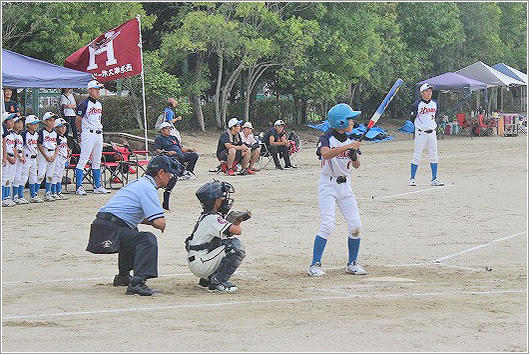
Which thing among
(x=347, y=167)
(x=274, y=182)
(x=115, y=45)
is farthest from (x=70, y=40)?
(x=347, y=167)

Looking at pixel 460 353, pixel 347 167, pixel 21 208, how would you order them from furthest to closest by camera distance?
pixel 21 208
pixel 347 167
pixel 460 353

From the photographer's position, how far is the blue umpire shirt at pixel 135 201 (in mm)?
9883

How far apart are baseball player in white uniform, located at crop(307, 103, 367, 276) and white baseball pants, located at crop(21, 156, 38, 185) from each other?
8315 millimetres

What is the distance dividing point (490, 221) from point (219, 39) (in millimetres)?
20284

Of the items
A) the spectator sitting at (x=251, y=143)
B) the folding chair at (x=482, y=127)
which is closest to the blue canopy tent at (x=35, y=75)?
the spectator sitting at (x=251, y=143)

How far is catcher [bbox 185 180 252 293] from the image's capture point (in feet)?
33.2

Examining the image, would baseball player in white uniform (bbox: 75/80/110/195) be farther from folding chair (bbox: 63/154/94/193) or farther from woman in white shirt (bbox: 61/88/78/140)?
woman in white shirt (bbox: 61/88/78/140)

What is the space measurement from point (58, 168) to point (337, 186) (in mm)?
9036

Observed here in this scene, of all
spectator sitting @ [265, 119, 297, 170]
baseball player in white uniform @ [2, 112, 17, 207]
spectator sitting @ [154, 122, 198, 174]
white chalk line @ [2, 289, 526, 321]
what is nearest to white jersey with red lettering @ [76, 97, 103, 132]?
spectator sitting @ [154, 122, 198, 174]

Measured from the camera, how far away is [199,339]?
25.0 ft

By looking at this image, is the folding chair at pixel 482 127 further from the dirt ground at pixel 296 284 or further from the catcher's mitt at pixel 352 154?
the catcher's mitt at pixel 352 154

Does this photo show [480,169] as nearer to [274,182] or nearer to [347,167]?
[274,182]

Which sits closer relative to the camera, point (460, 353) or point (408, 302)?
point (460, 353)

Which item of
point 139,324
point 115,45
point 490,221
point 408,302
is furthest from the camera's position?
point 115,45
